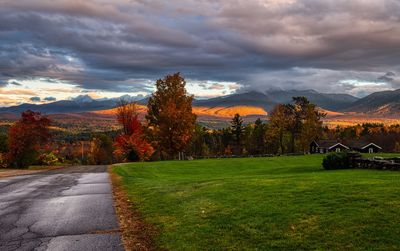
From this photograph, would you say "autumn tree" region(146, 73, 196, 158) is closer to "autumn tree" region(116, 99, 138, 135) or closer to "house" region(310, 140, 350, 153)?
"autumn tree" region(116, 99, 138, 135)

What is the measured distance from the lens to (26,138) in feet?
224

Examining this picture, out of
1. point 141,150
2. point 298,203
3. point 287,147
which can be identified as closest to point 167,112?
point 141,150

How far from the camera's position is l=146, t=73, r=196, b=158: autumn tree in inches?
2625

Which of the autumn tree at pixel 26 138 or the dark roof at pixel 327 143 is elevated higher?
the autumn tree at pixel 26 138

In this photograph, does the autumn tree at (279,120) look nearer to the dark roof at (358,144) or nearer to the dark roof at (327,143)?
the dark roof at (327,143)

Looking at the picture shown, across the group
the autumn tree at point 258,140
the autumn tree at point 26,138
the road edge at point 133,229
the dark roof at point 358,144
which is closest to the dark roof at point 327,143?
the dark roof at point 358,144

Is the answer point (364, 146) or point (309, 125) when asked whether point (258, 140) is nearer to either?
point (309, 125)

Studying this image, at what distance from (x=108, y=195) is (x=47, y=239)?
974 cm

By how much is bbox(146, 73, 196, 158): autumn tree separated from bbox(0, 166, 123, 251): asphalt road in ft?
146

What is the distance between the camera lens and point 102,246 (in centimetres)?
1081

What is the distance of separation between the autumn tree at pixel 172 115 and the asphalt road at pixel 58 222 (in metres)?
44.6

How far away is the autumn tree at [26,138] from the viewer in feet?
221

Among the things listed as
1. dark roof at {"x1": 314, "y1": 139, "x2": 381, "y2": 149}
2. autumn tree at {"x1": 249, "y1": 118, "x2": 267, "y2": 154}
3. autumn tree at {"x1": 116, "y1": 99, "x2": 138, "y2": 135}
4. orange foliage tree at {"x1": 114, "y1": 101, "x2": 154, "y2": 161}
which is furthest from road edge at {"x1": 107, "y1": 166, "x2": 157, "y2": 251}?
autumn tree at {"x1": 249, "y1": 118, "x2": 267, "y2": 154}

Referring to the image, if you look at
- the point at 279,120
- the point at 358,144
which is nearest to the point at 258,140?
the point at 279,120
